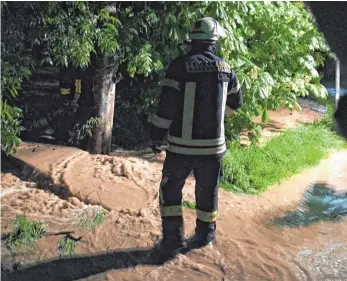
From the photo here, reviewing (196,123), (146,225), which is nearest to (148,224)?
(146,225)

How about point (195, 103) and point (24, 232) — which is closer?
point (195, 103)

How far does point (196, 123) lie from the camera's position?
134 inches

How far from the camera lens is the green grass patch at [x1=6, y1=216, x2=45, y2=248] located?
357 centimetres

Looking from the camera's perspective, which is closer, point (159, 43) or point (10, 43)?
point (10, 43)

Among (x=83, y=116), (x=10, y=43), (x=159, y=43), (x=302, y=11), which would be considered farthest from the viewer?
(x=302, y=11)

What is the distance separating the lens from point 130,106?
6.31m

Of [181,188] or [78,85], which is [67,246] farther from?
[78,85]

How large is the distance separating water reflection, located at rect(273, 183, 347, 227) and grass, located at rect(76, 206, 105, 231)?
5.57 ft

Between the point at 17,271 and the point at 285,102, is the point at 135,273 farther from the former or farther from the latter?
the point at 285,102

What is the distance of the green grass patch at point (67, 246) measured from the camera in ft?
11.4

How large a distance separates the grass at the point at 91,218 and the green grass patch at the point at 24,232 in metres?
0.34

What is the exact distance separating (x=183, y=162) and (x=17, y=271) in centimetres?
146

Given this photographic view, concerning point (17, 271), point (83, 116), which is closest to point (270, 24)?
point (83, 116)

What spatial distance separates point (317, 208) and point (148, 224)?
201 cm
